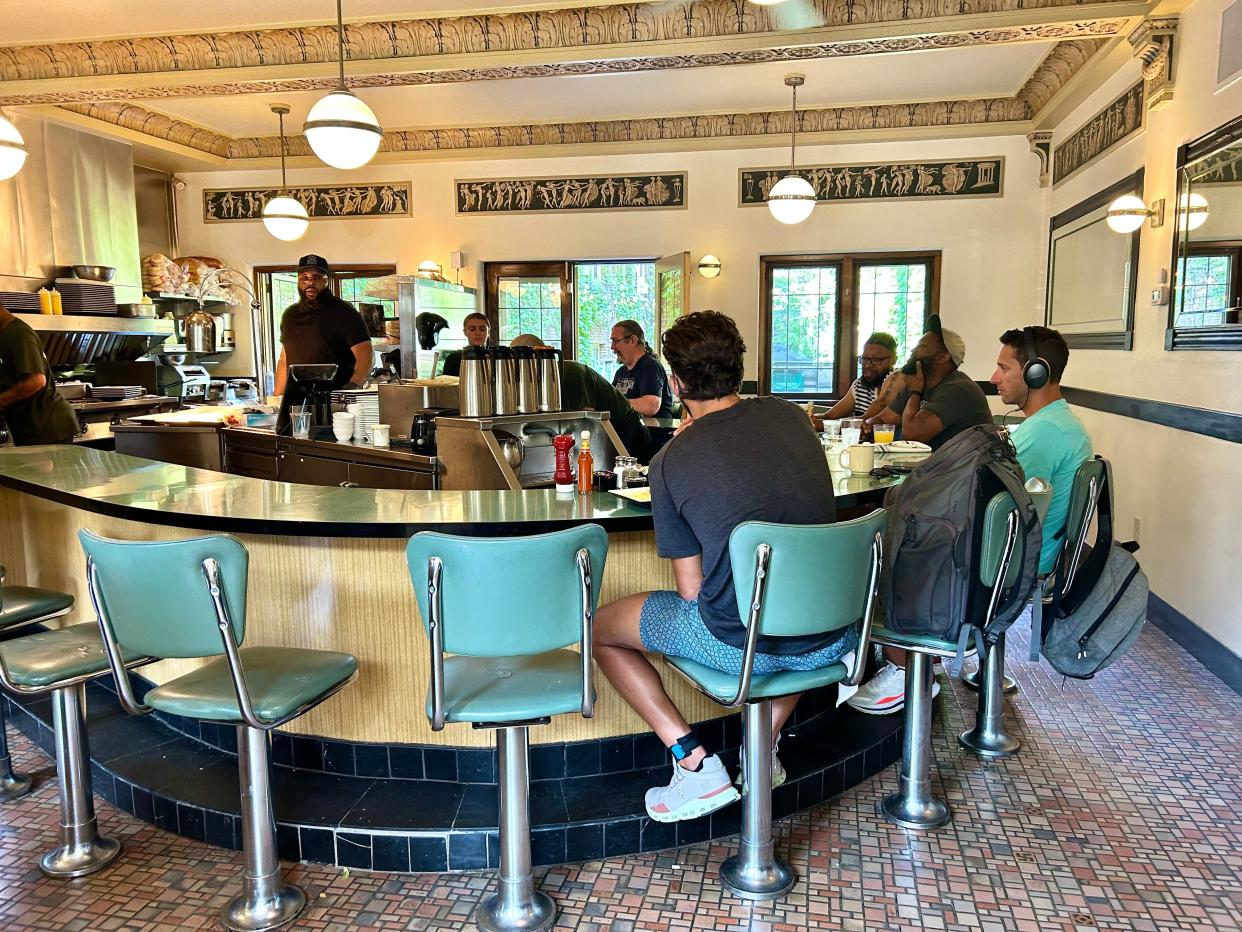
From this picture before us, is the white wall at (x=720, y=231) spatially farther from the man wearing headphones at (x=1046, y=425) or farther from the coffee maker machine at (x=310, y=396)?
the man wearing headphones at (x=1046, y=425)

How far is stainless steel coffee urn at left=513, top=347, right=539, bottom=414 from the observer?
11.7ft

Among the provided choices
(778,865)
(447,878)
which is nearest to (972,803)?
(778,865)

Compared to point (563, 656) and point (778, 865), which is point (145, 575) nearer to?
point (563, 656)

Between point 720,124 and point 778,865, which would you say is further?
point 720,124

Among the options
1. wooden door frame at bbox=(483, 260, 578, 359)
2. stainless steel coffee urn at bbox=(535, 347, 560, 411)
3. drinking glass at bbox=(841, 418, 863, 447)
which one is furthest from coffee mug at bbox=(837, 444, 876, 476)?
wooden door frame at bbox=(483, 260, 578, 359)

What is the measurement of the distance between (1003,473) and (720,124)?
21.4 ft

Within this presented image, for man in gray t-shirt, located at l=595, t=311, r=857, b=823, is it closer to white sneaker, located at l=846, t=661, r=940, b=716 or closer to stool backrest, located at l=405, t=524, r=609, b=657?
stool backrest, located at l=405, t=524, r=609, b=657

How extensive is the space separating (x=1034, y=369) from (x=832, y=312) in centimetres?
528

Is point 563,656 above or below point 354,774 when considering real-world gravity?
above

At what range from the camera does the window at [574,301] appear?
8781 mm

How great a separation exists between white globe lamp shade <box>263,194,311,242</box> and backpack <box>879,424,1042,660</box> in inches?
244

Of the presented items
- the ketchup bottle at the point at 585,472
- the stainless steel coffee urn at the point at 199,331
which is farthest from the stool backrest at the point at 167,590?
the stainless steel coffee urn at the point at 199,331

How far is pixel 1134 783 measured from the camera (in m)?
2.89

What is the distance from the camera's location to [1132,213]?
5.03 meters
